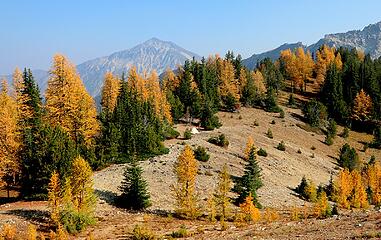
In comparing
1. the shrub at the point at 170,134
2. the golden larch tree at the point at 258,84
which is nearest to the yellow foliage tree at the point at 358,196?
the shrub at the point at 170,134

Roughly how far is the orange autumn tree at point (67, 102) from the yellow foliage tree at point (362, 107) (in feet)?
254

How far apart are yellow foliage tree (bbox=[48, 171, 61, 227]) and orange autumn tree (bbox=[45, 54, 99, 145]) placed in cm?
1806

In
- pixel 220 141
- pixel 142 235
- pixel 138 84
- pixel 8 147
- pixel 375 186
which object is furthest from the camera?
pixel 138 84

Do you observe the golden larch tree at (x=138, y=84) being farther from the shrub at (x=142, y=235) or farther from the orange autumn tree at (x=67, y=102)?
the shrub at (x=142, y=235)

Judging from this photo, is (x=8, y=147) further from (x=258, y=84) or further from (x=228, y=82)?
(x=258, y=84)

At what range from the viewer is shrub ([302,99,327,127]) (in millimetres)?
99750

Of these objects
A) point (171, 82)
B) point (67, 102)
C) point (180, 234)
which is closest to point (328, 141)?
point (171, 82)

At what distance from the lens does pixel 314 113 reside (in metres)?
Result: 101

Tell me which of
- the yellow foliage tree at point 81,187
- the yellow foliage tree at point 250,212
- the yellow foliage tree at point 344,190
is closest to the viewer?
the yellow foliage tree at point 81,187

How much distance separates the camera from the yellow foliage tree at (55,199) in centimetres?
3312

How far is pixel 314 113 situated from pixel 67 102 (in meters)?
66.6

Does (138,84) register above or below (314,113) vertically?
above

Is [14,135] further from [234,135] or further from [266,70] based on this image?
[266,70]

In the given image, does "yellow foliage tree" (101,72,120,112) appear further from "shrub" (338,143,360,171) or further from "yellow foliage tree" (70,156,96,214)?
"yellow foliage tree" (70,156,96,214)
